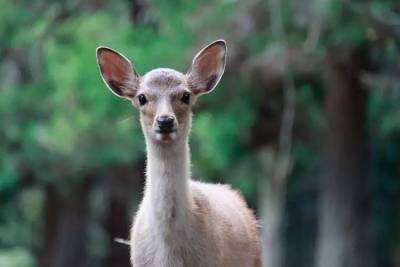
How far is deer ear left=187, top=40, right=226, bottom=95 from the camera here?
10.6 m

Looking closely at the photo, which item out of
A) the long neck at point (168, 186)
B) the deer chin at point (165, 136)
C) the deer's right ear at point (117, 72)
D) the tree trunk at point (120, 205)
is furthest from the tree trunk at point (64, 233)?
the deer chin at point (165, 136)

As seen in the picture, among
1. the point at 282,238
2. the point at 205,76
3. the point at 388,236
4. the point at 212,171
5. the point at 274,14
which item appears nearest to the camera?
the point at 205,76

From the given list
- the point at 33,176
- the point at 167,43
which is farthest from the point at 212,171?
the point at 167,43

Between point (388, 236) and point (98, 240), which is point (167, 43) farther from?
point (98, 240)

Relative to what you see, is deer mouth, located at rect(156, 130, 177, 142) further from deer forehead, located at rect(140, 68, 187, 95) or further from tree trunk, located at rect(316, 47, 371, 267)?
tree trunk, located at rect(316, 47, 371, 267)

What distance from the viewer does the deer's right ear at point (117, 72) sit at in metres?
10.6

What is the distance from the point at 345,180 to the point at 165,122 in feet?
56.5

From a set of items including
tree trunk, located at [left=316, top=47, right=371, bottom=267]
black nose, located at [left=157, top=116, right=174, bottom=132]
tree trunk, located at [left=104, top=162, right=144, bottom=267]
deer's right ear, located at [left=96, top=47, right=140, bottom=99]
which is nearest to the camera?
black nose, located at [left=157, top=116, right=174, bottom=132]

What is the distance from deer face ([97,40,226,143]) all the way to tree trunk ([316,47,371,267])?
50.0 ft

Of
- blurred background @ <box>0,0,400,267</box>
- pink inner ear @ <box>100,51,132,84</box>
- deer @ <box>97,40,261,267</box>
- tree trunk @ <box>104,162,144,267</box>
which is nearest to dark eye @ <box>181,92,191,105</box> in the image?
deer @ <box>97,40,261,267</box>

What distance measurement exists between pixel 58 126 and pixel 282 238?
1989 cm

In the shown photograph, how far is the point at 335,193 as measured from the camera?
89.0 ft

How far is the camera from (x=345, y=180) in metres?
26.9

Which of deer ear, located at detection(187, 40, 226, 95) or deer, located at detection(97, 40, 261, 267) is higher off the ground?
deer ear, located at detection(187, 40, 226, 95)
